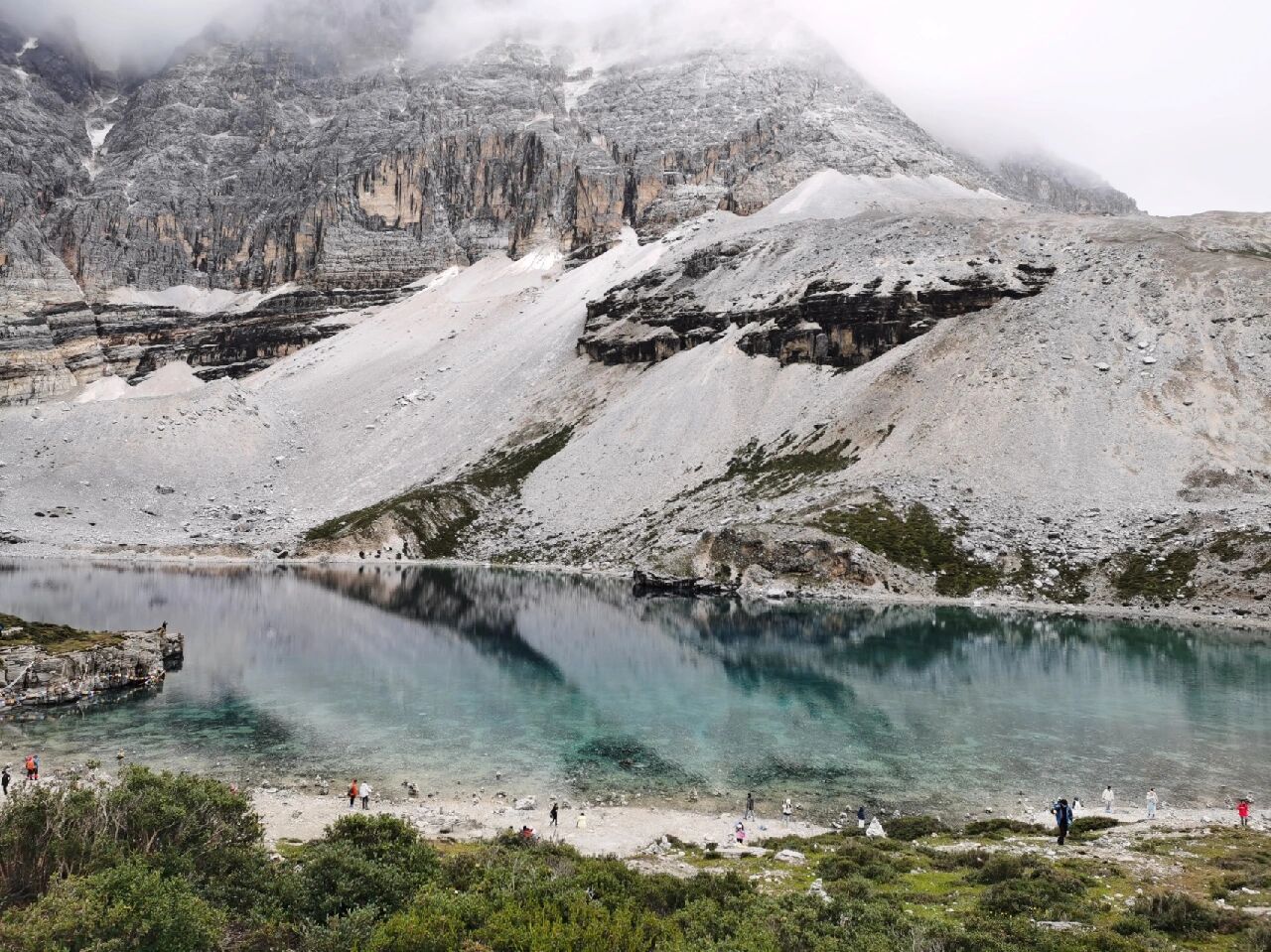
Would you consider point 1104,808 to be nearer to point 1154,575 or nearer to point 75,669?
point 75,669

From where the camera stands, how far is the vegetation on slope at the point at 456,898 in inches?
517

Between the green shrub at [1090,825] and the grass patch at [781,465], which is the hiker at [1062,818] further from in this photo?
the grass patch at [781,465]

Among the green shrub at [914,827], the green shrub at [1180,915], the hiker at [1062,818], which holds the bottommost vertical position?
the green shrub at [914,827]

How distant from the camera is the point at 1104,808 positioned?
3272 centimetres

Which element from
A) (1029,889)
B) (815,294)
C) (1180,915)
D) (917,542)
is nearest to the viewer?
(1180,915)

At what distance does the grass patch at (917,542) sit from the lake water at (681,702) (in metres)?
9.39

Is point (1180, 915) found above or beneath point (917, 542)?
above

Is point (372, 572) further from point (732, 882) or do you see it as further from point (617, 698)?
point (732, 882)

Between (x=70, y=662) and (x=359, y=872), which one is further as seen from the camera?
(x=70, y=662)

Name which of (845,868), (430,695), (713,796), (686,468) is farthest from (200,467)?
(845,868)

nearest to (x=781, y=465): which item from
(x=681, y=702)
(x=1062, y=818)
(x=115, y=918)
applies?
(x=681, y=702)

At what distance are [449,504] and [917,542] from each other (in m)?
81.8

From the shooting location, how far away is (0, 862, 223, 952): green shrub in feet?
38.5

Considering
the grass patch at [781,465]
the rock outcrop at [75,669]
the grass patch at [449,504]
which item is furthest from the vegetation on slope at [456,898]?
the grass patch at [449,504]
